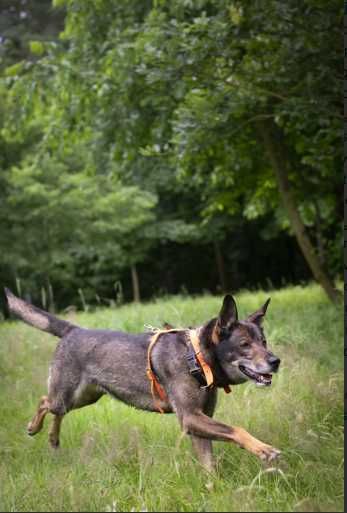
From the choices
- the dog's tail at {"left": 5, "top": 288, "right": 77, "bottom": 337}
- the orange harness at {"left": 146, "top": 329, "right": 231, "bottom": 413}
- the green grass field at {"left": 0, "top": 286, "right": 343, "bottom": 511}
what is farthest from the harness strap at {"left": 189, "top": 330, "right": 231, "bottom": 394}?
the dog's tail at {"left": 5, "top": 288, "right": 77, "bottom": 337}

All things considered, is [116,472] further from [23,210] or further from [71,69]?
[23,210]

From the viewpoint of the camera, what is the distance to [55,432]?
523cm

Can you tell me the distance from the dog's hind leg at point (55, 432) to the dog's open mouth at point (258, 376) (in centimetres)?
180

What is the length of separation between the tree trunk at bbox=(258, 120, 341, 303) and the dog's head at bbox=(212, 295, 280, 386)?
6931 millimetres

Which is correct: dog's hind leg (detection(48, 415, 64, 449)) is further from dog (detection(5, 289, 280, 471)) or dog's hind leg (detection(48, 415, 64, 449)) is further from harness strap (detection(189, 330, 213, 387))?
harness strap (detection(189, 330, 213, 387))

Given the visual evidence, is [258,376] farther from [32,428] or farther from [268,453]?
[32,428]

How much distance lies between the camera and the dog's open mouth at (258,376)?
14.1ft

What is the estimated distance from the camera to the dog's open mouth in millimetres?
4312

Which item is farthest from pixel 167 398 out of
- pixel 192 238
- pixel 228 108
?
pixel 192 238

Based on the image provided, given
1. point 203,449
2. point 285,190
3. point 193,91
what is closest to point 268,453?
point 203,449

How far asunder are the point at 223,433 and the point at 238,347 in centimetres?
66

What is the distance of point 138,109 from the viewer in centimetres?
1052

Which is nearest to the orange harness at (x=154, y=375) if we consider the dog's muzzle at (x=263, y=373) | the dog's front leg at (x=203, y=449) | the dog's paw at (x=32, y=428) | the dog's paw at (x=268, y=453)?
the dog's muzzle at (x=263, y=373)

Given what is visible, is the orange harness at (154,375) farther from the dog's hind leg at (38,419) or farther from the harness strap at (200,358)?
the dog's hind leg at (38,419)
